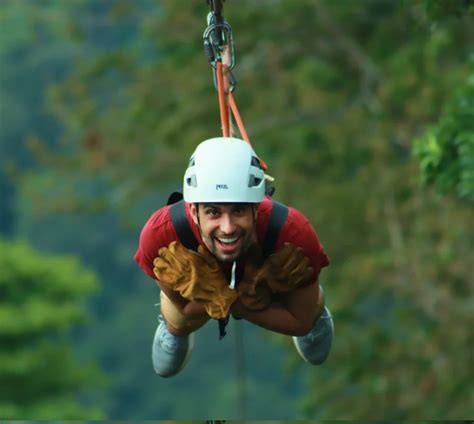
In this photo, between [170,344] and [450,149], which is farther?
[450,149]

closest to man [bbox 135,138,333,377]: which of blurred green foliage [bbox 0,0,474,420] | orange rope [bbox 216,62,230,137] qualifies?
orange rope [bbox 216,62,230,137]

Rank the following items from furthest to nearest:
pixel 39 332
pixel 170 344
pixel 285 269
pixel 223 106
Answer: pixel 39 332 < pixel 170 344 < pixel 223 106 < pixel 285 269

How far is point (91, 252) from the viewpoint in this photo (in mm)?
65688

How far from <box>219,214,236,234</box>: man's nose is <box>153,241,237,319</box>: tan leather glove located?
0.94ft

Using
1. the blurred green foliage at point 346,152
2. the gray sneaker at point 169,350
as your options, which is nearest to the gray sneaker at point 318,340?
the gray sneaker at point 169,350

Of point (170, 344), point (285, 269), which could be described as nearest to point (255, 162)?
point (285, 269)

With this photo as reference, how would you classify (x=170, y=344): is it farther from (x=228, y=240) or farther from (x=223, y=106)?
(x=228, y=240)

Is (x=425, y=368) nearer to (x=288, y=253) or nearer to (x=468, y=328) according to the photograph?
(x=468, y=328)

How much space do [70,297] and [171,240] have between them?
1478 inches

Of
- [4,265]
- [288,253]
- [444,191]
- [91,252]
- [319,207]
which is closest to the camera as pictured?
[288,253]

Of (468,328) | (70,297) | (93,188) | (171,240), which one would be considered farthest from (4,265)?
(171,240)

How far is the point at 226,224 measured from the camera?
9297 mm

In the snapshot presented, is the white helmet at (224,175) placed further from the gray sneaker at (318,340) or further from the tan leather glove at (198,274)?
the gray sneaker at (318,340)

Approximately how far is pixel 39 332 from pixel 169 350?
35.3 meters
